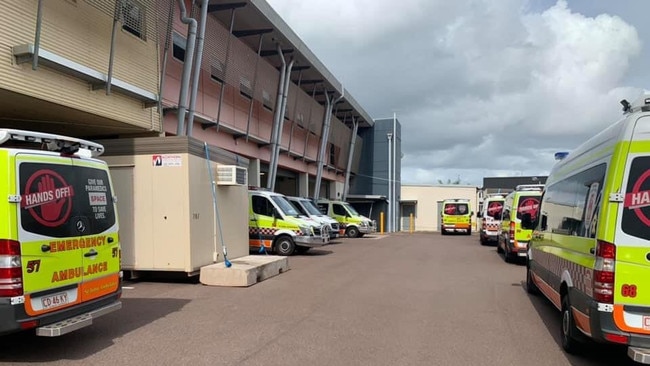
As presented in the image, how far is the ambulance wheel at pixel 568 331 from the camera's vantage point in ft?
18.8

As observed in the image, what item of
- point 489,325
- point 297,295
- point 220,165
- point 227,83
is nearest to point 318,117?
point 227,83

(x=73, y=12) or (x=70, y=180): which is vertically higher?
(x=73, y=12)

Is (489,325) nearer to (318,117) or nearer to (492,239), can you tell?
(492,239)

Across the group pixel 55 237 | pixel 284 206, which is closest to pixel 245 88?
pixel 284 206

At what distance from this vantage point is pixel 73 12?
1110cm

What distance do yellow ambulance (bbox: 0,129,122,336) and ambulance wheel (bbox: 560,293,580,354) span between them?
5449 mm

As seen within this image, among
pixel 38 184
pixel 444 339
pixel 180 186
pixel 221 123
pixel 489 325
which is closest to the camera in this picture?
pixel 38 184

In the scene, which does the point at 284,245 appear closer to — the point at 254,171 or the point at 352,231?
the point at 254,171

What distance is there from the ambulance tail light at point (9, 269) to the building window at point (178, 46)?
13500 mm

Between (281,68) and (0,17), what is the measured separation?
1772 cm

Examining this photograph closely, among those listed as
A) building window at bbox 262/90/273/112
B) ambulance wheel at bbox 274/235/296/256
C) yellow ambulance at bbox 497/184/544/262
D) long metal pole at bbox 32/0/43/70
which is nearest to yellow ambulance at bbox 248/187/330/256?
ambulance wheel at bbox 274/235/296/256

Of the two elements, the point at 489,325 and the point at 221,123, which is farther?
the point at 221,123

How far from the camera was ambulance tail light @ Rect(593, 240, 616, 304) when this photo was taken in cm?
484

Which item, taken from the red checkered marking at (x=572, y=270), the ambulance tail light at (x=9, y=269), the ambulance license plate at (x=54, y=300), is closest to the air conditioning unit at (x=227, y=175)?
the ambulance license plate at (x=54, y=300)
